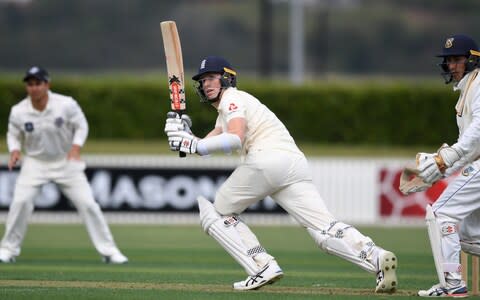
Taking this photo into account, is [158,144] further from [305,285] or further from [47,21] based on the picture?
[305,285]

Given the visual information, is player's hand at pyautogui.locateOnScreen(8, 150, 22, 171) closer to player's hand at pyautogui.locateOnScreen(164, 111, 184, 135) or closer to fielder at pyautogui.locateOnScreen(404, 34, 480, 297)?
player's hand at pyautogui.locateOnScreen(164, 111, 184, 135)

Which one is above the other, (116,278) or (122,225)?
(116,278)

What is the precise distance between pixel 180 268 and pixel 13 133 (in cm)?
232

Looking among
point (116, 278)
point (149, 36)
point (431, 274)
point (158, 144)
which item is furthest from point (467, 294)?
point (149, 36)

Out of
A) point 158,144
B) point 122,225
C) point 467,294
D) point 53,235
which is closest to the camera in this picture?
point 467,294

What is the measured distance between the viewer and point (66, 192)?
10492 millimetres

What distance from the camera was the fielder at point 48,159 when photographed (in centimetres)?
1023

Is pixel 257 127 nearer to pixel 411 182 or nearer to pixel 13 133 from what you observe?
pixel 411 182

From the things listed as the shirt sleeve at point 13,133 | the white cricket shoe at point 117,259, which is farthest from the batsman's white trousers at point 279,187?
the shirt sleeve at point 13,133

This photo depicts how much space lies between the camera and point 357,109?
869 inches

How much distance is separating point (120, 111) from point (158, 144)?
4.19 feet

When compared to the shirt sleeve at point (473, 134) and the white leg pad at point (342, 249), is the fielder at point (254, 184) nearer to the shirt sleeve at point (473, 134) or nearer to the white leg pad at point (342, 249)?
the white leg pad at point (342, 249)

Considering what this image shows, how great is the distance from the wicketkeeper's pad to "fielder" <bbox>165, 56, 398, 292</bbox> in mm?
530

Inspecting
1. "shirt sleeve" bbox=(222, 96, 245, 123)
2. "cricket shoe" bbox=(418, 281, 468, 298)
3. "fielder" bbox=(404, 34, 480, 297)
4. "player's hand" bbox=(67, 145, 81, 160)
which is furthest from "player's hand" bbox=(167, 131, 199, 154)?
"player's hand" bbox=(67, 145, 81, 160)
